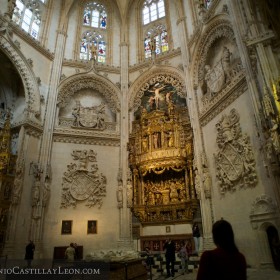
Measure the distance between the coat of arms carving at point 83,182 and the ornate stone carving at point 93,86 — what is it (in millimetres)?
4563

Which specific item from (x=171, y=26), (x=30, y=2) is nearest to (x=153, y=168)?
(x=171, y=26)

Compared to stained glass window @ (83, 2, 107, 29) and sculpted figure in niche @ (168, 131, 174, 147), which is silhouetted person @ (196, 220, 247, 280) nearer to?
sculpted figure in niche @ (168, 131, 174, 147)

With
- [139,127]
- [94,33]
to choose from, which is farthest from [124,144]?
[94,33]

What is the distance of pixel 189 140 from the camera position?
52.9ft

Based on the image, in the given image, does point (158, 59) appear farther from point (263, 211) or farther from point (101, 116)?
point (263, 211)

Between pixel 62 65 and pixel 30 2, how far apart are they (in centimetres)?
561

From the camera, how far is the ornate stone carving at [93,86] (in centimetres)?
1880

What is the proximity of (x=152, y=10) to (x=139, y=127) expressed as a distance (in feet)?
38.7

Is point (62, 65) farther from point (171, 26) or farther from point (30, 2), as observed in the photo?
point (171, 26)

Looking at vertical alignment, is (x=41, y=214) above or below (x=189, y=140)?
below

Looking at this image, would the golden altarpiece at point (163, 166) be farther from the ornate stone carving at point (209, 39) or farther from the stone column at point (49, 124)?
the stone column at point (49, 124)

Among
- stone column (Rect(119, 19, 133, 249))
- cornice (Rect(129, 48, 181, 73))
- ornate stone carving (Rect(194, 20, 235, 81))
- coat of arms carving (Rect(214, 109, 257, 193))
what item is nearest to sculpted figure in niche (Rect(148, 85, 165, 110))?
cornice (Rect(129, 48, 181, 73))

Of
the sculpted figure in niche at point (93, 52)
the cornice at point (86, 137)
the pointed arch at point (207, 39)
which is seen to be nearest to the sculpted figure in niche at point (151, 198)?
the cornice at point (86, 137)

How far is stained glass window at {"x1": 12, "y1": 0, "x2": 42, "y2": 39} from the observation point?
707 inches
